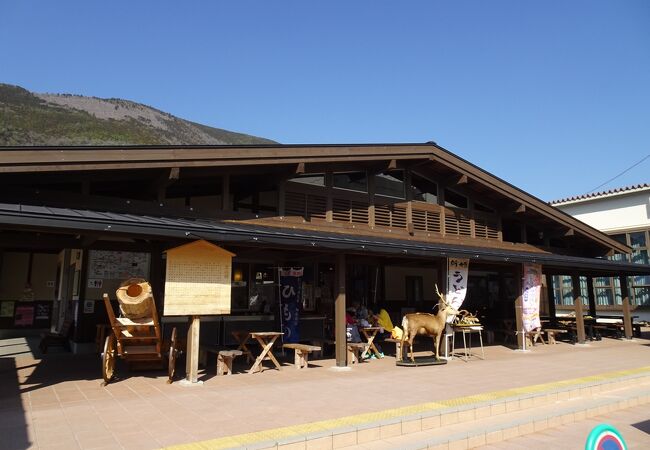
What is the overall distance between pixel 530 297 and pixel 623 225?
11.7 meters

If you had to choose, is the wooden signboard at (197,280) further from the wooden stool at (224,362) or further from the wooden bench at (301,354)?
the wooden bench at (301,354)

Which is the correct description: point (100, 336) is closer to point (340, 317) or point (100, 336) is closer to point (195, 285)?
point (195, 285)

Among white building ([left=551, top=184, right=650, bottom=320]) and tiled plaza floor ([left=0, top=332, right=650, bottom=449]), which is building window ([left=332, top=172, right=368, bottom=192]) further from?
white building ([left=551, top=184, right=650, bottom=320])

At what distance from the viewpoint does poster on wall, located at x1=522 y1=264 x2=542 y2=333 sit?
12523 millimetres

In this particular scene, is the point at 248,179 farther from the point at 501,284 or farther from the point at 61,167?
the point at 501,284

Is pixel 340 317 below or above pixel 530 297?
below

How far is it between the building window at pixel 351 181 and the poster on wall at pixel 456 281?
290 centimetres

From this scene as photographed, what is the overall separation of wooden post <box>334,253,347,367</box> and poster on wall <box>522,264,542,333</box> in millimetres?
5961

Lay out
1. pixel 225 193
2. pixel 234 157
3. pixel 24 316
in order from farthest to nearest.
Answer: pixel 24 316, pixel 225 193, pixel 234 157

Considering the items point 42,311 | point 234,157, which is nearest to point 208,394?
point 234,157

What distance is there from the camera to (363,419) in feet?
17.2

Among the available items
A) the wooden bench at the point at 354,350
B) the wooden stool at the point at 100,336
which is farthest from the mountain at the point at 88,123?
the wooden bench at the point at 354,350

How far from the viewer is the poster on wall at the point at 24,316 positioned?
14133 millimetres

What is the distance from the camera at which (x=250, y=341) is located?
449 inches
